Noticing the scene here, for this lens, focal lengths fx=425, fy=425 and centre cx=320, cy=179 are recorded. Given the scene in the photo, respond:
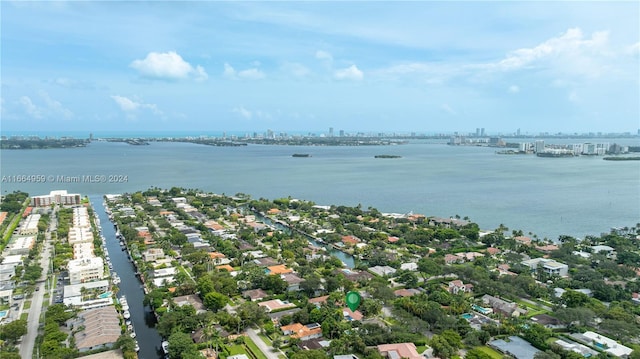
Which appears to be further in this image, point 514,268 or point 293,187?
point 293,187

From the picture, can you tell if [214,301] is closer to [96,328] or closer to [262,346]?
[262,346]

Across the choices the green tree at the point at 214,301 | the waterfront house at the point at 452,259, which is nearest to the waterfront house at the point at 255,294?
the green tree at the point at 214,301

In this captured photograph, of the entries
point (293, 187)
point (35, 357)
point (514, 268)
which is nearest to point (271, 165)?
point (293, 187)

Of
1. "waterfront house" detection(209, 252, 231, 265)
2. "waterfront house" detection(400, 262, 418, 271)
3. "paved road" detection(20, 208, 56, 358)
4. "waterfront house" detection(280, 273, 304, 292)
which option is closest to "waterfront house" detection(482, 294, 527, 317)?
"waterfront house" detection(400, 262, 418, 271)

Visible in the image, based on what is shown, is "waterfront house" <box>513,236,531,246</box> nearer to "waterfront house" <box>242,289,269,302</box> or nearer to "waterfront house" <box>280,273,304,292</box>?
"waterfront house" <box>280,273,304,292</box>

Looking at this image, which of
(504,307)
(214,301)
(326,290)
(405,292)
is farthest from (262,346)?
(504,307)

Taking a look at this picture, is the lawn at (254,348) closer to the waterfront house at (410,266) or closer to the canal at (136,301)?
the canal at (136,301)

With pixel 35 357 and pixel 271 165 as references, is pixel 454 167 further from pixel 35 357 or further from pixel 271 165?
pixel 35 357
